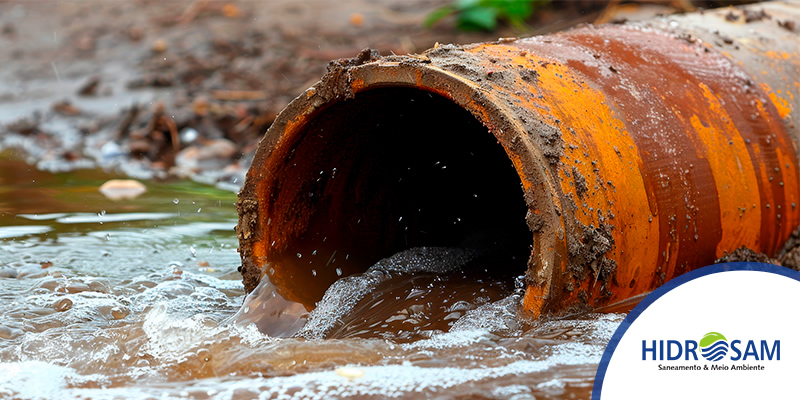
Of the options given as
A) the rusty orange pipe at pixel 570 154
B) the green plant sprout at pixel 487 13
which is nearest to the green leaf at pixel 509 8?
the green plant sprout at pixel 487 13

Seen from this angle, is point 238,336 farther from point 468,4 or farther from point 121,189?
point 468,4

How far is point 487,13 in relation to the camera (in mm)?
7605

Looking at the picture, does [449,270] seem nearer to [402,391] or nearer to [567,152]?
[567,152]

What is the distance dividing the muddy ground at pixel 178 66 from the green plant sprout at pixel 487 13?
0.10 m

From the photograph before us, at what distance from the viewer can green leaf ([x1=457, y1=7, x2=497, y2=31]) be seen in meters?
7.58

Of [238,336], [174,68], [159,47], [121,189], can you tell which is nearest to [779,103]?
[238,336]

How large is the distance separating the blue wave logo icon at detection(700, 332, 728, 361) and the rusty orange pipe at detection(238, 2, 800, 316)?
1.29ft

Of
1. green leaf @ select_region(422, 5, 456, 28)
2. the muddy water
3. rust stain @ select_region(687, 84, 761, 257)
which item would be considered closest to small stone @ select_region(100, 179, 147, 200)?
the muddy water

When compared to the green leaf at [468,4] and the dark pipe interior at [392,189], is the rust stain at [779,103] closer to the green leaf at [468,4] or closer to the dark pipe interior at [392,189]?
the dark pipe interior at [392,189]

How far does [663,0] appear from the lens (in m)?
6.93

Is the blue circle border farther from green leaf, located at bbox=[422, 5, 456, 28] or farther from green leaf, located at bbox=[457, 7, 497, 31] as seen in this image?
green leaf, located at bbox=[422, 5, 456, 28]

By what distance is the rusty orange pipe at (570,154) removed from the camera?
2.25 m

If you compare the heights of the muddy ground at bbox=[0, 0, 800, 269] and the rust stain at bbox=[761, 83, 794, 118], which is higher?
the muddy ground at bbox=[0, 0, 800, 269]

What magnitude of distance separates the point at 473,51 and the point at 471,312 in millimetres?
822
